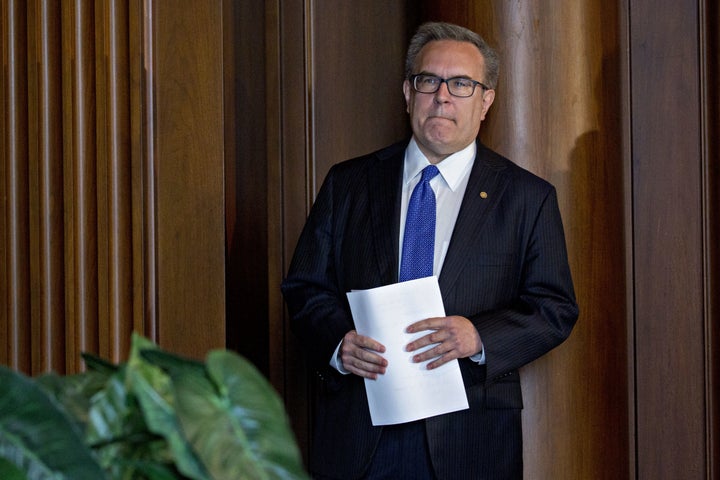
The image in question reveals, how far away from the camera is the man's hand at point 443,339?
2.55 m

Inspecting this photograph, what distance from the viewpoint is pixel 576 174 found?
3.45 meters

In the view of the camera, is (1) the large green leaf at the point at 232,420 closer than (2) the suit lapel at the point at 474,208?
Yes

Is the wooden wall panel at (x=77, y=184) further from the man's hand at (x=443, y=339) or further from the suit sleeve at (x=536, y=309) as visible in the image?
the suit sleeve at (x=536, y=309)

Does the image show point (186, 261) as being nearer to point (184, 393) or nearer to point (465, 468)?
point (465, 468)

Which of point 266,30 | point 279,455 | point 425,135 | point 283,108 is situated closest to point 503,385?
point 425,135

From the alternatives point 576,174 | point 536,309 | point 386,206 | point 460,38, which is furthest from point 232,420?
point 576,174

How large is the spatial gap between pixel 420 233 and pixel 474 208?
0.16 m

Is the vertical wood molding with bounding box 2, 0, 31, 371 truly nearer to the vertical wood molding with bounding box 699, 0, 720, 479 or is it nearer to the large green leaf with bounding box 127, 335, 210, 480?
the large green leaf with bounding box 127, 335, 210, 480

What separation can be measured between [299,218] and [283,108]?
15.4 inches

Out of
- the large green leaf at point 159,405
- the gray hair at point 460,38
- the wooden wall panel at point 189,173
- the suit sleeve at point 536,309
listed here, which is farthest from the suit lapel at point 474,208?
the large green leaf at point 159,405

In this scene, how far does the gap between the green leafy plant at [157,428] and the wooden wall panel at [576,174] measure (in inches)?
100

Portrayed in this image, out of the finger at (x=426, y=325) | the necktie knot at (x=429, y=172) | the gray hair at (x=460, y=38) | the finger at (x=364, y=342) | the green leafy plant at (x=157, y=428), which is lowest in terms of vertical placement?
the finger at (x=364, y=342)

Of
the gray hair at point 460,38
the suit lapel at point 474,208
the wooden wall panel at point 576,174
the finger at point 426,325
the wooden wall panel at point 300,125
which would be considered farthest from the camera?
the wooden wall panel at point 300,125

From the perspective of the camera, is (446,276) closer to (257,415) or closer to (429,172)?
(429,172)
